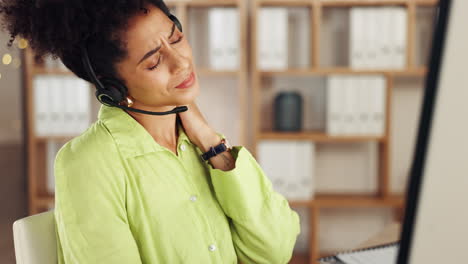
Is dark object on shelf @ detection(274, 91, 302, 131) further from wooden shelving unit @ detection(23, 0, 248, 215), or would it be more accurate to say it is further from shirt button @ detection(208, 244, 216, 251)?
shirt button @ detection(208, 244, 216, 251)

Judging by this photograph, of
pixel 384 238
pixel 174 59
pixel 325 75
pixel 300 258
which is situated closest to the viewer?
pixel 174 59

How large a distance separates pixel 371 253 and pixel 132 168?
55 centimetres

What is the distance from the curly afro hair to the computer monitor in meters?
0.74

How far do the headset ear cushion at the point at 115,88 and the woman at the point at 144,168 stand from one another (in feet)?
0.04

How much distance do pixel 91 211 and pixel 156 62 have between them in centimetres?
33

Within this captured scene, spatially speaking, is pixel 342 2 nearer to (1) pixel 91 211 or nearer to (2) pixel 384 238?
(2) pixel 384 238

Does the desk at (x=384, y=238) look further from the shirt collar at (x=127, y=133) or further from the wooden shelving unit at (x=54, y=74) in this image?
the wooden shelving unit at (x=54, y=74)

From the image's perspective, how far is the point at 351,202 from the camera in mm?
2828

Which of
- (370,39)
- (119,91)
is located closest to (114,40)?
(119,91)

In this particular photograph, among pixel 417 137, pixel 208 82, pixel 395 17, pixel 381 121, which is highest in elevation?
pixel 395 17

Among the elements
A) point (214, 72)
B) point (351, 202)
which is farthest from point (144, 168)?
point (351, 202)

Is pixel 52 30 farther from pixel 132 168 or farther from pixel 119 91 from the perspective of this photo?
pixel 132 168

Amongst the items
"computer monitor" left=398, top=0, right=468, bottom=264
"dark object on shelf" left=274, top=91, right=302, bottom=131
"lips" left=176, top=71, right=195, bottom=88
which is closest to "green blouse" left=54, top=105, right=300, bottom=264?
"lips" left=176, top=71, right=195, bottom=88

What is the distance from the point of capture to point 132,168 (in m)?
0.98
